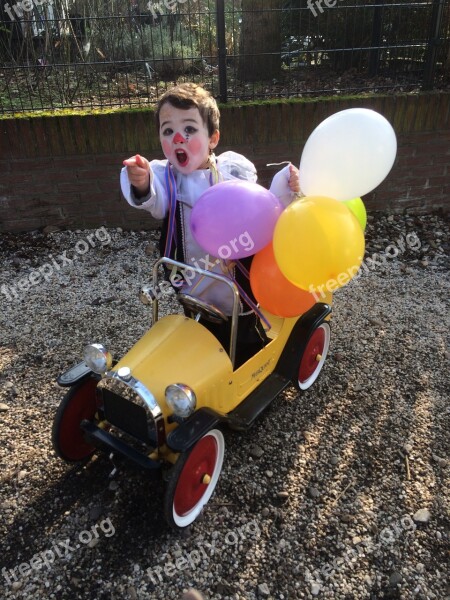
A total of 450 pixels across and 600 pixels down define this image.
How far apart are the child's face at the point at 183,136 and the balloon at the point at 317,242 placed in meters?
0.60

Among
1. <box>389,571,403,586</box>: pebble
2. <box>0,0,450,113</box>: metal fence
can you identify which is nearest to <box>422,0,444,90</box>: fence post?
<box>0,0,450,113</box>: metal fence

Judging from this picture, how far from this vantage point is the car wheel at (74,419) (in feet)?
7.36

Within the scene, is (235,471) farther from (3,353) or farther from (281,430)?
(3,353)

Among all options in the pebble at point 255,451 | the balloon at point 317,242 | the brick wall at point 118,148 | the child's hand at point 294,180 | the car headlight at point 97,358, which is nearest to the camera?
the balloon at point 317,242

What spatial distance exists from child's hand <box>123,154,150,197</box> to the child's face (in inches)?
6.6

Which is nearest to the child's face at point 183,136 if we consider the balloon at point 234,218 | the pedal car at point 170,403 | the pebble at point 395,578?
the balloon at point 234,218

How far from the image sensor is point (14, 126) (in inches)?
169

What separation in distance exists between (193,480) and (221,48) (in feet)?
12.1

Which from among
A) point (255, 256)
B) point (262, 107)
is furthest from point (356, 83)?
point (255, 256)

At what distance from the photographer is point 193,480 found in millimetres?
2104

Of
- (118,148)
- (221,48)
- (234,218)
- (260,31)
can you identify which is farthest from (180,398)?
(260,31)

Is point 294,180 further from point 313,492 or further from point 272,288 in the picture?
point 313,492

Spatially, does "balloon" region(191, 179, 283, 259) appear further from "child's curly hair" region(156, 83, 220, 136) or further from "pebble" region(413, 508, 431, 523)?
"pebble" region(413, 508, 431, 523)

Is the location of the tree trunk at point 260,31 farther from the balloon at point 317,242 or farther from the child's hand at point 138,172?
the balloon at point 317,242
